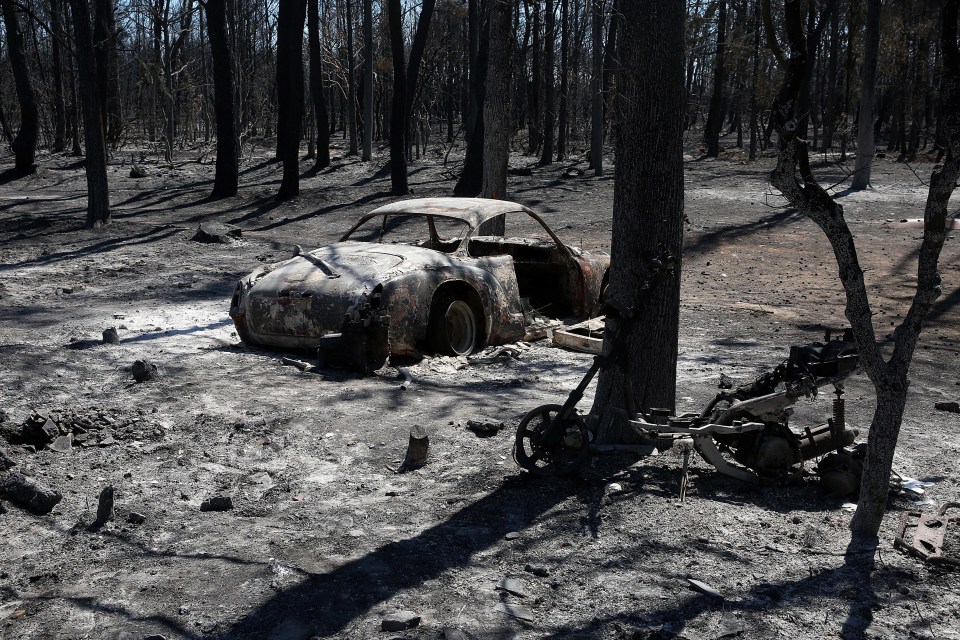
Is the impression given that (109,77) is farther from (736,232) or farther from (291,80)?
(736,232)

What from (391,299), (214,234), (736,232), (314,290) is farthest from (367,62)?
(391,299)

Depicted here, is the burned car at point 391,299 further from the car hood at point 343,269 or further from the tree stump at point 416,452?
the tree stump at point 416,452

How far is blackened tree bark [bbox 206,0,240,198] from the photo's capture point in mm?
21234

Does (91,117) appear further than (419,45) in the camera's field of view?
No

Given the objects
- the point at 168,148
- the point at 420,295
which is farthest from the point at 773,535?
the point at 168,148

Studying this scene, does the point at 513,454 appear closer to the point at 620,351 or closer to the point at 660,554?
the point at 620,351

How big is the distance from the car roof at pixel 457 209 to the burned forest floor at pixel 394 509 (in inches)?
59.7

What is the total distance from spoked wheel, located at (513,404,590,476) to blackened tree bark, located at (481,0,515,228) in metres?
9.76

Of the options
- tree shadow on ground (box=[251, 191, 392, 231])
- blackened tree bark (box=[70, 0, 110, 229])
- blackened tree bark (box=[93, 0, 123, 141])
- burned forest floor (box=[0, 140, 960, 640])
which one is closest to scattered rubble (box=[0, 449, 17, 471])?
burned forest floor (box=[0, 140, 960, 640])

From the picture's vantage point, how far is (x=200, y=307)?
1048cm

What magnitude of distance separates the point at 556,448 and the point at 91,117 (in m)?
14.4

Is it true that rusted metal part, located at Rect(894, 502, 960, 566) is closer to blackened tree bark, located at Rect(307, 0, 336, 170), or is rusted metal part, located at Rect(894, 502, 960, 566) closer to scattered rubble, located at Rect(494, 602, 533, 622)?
scattered rubble, located at Rect(494, 602, 533, 622)

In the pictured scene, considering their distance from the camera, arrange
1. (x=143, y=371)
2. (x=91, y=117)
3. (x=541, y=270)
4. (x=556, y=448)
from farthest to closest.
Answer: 1. (x=91, y=117)
2. (x=541, y=270)
3. (x=143, y=371)
4. (x=556, y=448)

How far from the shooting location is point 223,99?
2141cm
